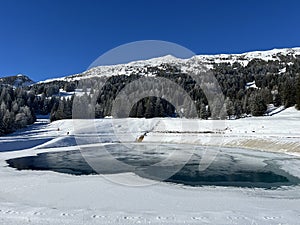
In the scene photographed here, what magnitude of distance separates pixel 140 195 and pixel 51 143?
37825mm

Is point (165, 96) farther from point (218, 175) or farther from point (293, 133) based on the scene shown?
point (218, 175)

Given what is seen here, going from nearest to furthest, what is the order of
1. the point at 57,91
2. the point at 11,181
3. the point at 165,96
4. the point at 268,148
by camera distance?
1. the point at 11,181
2. the point at 268,148
3. the point at 165,96
4. the point at 57,91

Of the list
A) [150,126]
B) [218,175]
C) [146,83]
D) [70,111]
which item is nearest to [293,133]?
[218,175]

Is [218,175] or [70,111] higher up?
[70,111]

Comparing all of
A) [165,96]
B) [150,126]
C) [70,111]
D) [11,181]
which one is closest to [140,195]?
[11,181]

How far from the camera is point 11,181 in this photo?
17688mm

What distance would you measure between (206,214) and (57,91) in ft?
613

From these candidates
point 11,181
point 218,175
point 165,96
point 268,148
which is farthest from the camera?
point 165,96

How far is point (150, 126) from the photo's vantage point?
71125 millimetres

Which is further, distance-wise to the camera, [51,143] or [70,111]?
[70,111]

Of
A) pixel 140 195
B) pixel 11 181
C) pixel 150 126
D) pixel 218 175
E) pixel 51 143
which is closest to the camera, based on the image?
pixel 140 195

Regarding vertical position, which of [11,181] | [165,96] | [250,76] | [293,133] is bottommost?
[11,181]

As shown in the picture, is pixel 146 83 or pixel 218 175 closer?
pixel 218 175

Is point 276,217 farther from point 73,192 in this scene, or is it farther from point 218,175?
point 218,175
